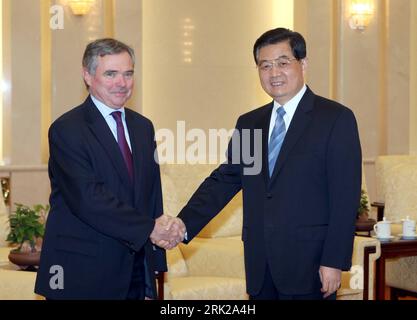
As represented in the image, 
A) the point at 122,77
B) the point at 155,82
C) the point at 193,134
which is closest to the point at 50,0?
the point at 155,82

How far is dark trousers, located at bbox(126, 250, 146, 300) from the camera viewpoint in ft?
9.79

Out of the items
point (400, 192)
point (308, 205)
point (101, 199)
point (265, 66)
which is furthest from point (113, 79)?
point (400, 192)

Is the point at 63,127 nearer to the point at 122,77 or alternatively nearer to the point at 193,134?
the point at 122,77

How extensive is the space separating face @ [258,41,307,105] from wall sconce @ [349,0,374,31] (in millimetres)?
5604

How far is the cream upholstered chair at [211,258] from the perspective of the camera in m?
4.95

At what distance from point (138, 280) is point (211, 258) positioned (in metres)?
2.49

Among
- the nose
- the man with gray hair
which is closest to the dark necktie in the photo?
the man with gray hair

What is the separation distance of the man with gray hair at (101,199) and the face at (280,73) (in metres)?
0.53

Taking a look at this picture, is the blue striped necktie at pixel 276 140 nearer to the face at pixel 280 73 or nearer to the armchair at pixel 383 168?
the face at pixel 280 73

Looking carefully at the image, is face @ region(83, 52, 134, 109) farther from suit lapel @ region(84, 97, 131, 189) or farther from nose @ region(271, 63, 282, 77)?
nose @ region(271, 63, 282, 77)

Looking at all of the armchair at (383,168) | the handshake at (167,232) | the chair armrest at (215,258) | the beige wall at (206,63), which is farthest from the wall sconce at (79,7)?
the handshake at (167,232)

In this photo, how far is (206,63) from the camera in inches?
311

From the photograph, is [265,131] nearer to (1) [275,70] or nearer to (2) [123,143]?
(1) [275,70]
